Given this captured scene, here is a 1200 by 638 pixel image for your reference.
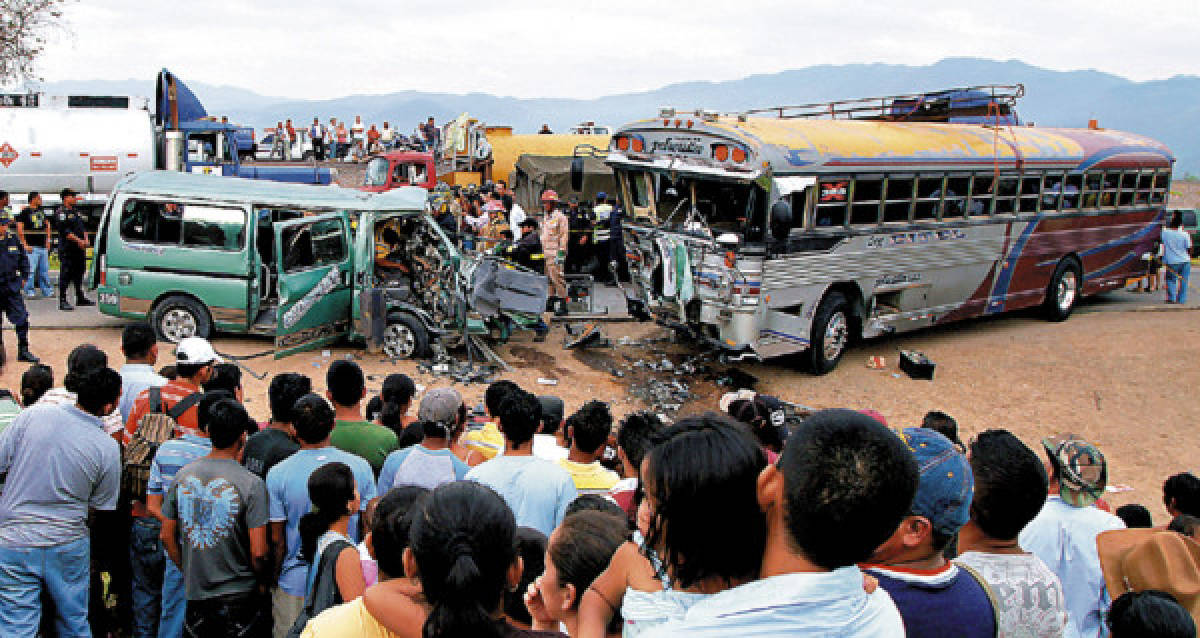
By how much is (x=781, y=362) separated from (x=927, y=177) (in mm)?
3185

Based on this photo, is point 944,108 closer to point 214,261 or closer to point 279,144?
point 214,261

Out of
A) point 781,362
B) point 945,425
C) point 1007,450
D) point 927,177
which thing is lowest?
point 781,362

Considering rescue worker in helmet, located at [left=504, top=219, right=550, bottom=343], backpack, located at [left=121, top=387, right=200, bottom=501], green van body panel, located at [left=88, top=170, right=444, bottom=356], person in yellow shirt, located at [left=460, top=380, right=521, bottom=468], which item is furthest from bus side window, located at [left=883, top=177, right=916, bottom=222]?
backpack, located at [left=121, top=387, right=200, bottom=501]

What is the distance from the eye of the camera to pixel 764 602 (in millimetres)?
1767

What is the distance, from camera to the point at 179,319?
10648mm

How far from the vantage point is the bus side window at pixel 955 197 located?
11953mm

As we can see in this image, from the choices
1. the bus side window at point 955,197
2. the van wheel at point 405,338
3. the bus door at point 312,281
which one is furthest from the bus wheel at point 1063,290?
the bus door at point 312,281

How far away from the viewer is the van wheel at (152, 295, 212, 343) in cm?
1060

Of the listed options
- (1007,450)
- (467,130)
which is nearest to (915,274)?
(1007,450)

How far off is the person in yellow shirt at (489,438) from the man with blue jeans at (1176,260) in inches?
634

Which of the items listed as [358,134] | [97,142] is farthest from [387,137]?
[97,142]

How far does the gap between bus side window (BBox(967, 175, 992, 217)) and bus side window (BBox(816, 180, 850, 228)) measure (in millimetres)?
2769

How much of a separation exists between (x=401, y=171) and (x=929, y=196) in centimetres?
1231

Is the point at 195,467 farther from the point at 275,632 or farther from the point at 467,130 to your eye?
the point at 467,130
